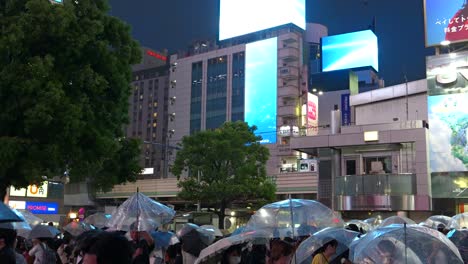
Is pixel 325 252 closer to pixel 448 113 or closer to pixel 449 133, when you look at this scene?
pixel 449 133

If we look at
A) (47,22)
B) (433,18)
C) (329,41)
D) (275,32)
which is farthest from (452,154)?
(275,32)

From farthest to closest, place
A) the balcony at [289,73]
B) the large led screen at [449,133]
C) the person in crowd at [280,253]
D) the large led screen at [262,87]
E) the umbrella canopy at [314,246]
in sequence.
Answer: the large led screen at [262,87]
the balcony at [289,73]
the large led screen at [449,133]
the umbrella canopy at [314,246]
the person in crowd at [280,253]

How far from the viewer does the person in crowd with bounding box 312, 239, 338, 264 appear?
22.2 ft

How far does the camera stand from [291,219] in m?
9.35

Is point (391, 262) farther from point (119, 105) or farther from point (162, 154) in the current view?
point (162, 154)

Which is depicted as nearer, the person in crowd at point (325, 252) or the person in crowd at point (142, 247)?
the person in crowd at point (325, 252)

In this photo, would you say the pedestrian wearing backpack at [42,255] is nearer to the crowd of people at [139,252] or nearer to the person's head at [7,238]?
the crowd of people at [139,252]

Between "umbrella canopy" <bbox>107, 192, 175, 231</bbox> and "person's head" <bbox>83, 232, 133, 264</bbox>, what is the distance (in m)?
8.23

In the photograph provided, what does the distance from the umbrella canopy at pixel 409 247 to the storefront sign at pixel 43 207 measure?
1578 inches

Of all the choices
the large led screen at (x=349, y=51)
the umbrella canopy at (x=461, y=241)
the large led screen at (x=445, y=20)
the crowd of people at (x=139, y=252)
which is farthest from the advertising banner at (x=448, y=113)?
the large led screen at (x=349, y=51)

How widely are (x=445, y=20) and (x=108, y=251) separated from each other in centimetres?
3384

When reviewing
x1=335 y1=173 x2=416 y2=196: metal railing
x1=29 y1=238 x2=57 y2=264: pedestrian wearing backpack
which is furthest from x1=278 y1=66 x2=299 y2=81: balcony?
x1=29 y1=238 x2=57 y2=264: pedestrian wearing backpack

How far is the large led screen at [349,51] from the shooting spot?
67.6 m

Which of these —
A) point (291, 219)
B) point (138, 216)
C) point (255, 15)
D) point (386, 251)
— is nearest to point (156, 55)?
point (255, 15)
